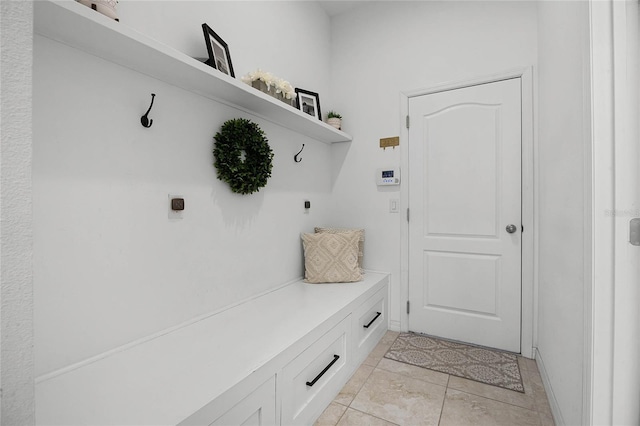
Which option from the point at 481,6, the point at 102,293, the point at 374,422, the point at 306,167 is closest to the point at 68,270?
the point at 102,293

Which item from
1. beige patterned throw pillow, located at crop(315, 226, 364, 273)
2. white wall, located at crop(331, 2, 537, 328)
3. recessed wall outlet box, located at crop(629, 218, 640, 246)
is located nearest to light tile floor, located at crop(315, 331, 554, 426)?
white wall, located at crop(331, 2, 537, 328)

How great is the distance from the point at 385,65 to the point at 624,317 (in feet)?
8.06

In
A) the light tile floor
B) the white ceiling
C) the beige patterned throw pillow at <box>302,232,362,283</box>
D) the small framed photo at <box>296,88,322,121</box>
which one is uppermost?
the white ceiling

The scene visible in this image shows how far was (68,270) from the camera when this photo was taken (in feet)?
3.63

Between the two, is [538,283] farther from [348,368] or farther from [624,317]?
[348,368]

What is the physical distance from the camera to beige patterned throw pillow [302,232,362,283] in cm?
234

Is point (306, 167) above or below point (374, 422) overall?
above

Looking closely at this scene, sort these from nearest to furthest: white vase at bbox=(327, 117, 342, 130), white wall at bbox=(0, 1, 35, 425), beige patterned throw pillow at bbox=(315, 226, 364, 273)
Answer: white wall at bbox=(0, 1, 35, 425) → beige patterned throw pillow at bbox=(315, 226, 364, 273) → white vase at bbox=(327, 117, 342, 130)

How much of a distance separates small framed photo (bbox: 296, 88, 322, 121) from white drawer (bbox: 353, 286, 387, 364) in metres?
1.56

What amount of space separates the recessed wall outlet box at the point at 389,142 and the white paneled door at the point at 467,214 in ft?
0.40

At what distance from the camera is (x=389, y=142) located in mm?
2670

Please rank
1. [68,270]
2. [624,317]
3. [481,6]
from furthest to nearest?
[481,6], [68,270], [624,317]

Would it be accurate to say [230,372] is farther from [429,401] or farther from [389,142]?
[389,142]

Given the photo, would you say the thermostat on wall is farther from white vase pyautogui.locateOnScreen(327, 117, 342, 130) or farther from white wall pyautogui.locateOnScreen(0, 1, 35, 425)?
white wall pyautogui.locateOnScreen(0, 1, 35, 425)
